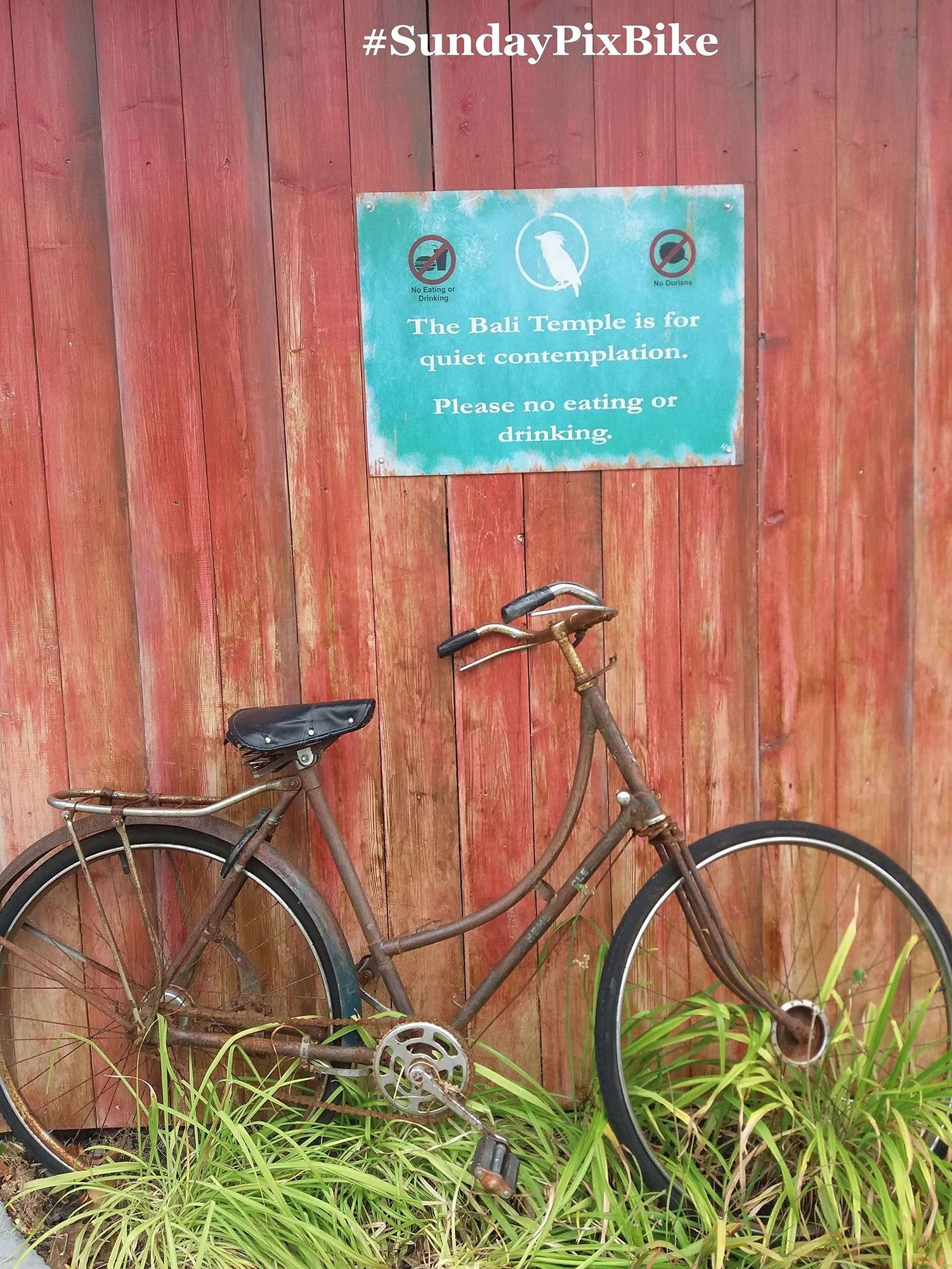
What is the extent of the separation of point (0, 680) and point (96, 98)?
146 centimetres

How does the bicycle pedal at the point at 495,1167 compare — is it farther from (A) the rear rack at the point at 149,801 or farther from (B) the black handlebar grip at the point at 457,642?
(B) the black handlebar grip at the point at 457,642

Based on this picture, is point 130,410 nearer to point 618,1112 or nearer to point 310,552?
point 310,552

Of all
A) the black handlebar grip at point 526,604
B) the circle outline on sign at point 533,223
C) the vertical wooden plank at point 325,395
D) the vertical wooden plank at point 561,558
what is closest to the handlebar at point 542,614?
the black handlebar grip at point 526,604

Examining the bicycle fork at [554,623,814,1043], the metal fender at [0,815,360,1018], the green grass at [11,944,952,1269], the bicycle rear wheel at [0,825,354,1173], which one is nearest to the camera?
the green grass at [11,944,952,1269]

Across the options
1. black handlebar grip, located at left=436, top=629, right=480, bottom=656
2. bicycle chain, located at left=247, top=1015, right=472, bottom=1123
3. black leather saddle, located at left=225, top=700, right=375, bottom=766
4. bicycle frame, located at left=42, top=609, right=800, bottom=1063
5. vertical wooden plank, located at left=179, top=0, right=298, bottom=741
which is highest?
vertical wooden plank, located at left=179, top=0, right=298, bottom=741

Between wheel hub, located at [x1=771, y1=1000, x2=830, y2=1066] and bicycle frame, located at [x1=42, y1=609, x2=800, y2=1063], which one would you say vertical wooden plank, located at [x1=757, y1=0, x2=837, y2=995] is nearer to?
wheel hub, located at [x1=771, y1=1000, x2=830, y2=1066]

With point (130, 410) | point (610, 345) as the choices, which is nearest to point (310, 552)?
point (130, 410)

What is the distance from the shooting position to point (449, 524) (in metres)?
2.41

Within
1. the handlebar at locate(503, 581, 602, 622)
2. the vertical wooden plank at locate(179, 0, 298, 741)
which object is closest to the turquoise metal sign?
the vertical wooden plank at locate(179, 0, 298, 741)

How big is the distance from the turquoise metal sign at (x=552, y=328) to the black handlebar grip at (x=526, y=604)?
1.50 ft

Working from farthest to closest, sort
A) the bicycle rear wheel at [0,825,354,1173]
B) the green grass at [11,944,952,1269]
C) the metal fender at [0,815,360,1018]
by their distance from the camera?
the bicycle rear wheel at [0,825,354,1173], the metal fender at [0,815,360,1018], the green grass at [11,944,952,1269]

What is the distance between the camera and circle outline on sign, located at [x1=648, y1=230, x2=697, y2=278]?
91.7 inches

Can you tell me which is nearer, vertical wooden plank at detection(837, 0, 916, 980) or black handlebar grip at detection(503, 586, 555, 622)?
black handlebar grip at detection(503, 586, 555, 622)

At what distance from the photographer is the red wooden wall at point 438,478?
7.50ft
